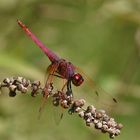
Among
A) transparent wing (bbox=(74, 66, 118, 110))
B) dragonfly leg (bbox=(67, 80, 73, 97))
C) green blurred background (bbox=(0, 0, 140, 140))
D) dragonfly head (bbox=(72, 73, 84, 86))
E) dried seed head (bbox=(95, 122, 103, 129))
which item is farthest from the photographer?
green blurred background (bbox=(0, 0, 140, 140))

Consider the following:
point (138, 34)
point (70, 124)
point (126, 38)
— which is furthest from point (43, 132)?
point (126, 38)

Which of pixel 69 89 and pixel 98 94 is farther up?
pixel 98 94

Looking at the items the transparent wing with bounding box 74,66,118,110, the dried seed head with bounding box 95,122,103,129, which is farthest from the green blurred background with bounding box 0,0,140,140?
the dried seed head with bounding box 95,122,103,129

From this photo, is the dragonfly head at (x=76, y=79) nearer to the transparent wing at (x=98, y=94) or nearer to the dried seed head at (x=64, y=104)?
the transparent wing at (x=98, y=94)

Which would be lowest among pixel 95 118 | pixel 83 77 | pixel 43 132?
pixel 95 118

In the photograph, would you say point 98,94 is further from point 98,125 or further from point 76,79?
point 98,125

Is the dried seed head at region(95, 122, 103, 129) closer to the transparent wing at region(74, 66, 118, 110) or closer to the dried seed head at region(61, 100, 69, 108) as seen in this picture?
the dried seed head at region(61, 100, 69, 108)

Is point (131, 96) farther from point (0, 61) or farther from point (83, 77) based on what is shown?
point (83, 77)

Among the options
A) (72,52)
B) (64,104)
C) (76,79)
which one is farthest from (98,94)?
(72,52)
